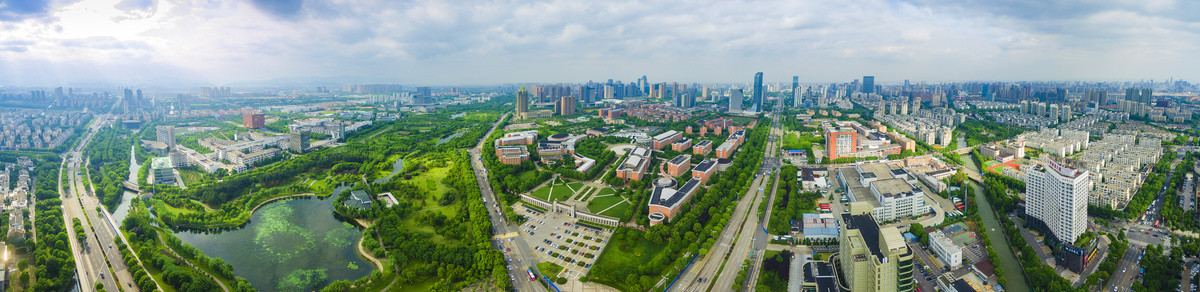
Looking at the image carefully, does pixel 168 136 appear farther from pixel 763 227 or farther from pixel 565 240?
pixel 763 227

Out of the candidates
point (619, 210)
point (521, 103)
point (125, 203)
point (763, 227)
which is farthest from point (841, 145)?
point (125, 203)

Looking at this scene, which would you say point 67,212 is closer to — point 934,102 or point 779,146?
point 779,146

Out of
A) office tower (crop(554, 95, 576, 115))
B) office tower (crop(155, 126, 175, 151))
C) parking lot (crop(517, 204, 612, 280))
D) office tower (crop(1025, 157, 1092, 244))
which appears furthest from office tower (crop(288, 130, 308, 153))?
office tower (crop(1025, 157, 1092, 244))

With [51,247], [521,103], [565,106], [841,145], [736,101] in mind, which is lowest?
[51,247]

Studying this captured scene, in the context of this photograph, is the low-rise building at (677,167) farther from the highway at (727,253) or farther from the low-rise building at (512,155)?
the low-rise building at (512,155)

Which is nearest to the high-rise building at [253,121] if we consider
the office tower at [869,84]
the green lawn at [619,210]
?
the green lawn at [619,210]

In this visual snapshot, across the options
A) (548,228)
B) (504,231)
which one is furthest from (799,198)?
(504,231)
